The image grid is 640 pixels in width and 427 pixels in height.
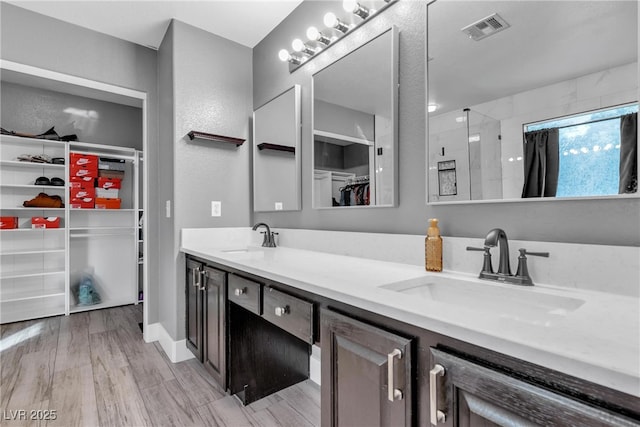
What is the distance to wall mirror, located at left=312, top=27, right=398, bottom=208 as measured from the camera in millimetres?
1491

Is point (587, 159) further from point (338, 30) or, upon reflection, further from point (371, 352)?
point (338, 30)

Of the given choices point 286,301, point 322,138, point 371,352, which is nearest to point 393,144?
point 322,138

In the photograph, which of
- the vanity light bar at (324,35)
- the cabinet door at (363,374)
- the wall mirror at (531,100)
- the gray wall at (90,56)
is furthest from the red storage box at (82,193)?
the wall mirror at (531,100)

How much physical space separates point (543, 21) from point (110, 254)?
429 centimetres

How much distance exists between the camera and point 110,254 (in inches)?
143

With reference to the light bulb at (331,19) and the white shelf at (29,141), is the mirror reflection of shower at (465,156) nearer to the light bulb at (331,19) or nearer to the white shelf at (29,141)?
the light bulb at (331,19)

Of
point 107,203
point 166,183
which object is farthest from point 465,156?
point 107,203

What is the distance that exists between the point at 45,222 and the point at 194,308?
224 centimetres

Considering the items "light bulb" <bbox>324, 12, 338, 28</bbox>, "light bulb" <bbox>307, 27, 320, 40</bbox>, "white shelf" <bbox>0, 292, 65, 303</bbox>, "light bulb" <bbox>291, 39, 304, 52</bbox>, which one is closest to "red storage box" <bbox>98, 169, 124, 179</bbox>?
"white shelf" <bbox>0, 292, 65, 303</bbox>

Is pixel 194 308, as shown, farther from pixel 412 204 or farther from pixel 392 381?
pixel 392 381

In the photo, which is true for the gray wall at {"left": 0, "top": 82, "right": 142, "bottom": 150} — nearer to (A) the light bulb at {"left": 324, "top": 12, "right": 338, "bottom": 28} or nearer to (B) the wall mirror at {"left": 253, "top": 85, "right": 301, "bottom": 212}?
(B) the wall mirror at {"left": 253, "top": 85, "right": 301, "bottom": 212}

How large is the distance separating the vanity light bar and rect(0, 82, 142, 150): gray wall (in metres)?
2.64

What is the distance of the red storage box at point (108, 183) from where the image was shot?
3445 millimetres

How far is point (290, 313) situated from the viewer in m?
1.15
